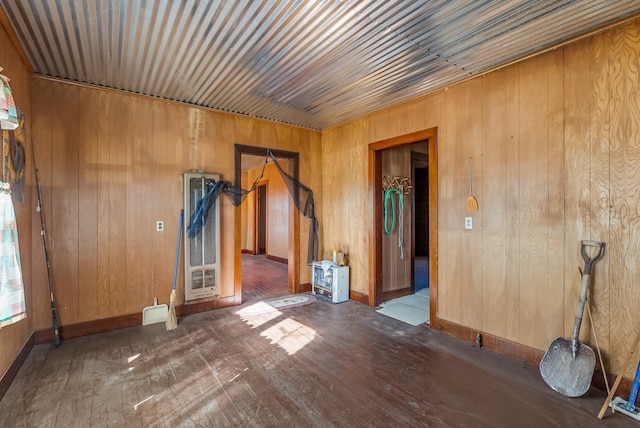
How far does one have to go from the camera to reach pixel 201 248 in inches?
154

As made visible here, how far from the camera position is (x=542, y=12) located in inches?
83.5

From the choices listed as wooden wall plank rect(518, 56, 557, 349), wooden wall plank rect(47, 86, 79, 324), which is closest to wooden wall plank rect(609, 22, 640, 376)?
wooden wall plank rect(518, 56, 557, 349)

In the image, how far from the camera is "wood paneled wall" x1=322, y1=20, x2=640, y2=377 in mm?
2250

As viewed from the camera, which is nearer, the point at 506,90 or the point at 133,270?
the point at 506,90

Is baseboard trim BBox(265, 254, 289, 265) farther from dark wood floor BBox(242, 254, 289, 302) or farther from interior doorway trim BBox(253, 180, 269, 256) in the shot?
interior doorway trim BBox(253, 180, 269, 256)

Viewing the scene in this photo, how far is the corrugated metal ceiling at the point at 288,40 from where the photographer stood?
2088mm

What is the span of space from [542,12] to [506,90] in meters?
0.84

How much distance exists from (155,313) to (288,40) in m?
3.42

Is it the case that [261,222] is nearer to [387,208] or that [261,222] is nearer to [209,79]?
[387,208]

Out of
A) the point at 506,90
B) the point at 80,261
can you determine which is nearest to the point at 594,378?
the point at 506,90

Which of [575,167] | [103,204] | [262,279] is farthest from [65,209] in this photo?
[575,167]

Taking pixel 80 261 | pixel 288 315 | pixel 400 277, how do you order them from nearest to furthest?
1. pixel 80 261
2. pixel 288 315
3. pixel 400 277

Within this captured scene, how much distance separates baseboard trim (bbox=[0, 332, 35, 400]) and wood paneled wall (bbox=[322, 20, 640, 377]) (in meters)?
3.97

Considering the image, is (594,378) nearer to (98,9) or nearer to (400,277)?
(400,277)
